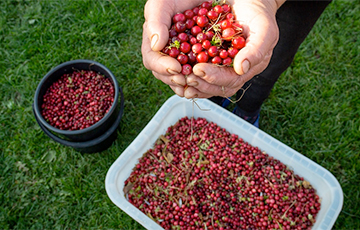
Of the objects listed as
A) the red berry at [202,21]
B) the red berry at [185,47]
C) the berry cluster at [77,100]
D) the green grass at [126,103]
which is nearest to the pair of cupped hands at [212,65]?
the red berry at [185,47]

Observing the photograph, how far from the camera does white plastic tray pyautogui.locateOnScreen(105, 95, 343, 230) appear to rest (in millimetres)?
2482

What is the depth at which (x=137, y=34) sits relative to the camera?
3951mm

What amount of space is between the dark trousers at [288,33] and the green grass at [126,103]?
78cm

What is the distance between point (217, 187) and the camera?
8.93ft

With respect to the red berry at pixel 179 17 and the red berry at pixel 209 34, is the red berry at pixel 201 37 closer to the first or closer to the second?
the red berry at pixel 209 34

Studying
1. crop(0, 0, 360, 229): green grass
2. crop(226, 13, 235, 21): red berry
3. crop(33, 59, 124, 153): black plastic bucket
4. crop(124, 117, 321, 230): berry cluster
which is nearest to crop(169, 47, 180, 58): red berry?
crop(226, 13, 235, 21): red berry

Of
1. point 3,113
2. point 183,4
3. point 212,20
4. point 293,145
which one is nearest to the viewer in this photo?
point 212,20

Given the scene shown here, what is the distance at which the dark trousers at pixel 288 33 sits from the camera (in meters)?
2.14

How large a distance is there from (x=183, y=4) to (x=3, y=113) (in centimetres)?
274

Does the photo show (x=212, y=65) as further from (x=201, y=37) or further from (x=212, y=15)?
(x=212, y=15)

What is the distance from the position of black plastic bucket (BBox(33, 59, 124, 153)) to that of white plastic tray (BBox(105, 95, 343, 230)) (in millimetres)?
343

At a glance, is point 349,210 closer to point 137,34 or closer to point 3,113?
point 137,34

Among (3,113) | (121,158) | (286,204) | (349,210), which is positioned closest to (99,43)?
(3,113)

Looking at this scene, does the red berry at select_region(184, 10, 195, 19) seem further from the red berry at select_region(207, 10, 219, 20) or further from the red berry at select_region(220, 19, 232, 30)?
the red berry at select_region(220, 19, 232, 30)
